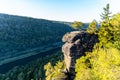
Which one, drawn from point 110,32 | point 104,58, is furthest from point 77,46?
point 104,58

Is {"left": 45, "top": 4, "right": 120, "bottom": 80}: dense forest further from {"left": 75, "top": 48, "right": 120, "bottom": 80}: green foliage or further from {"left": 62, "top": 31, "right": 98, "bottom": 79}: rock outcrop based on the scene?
{"left": 62, "top": 31, "right": 98, "bottom": 79}: rock outcrop

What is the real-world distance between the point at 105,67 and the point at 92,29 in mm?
45147

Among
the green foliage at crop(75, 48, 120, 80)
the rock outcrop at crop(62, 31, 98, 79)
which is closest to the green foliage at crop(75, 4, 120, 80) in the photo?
the green foliage at crop(75, 48, 120, 80)

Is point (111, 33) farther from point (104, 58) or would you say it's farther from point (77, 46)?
point (104, 58)

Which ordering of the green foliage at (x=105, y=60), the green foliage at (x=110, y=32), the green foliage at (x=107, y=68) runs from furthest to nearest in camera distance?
the green foliage at (x=110, y=32) → the green foliage at (x=105, y=60) → the green foliage at (x=107, y=68)

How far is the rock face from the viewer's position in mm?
86500

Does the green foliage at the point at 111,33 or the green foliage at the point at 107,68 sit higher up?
the green foliage at the point at 111,33

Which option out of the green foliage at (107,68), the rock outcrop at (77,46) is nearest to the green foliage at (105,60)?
the green foliage at (107,68)

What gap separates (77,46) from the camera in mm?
87625

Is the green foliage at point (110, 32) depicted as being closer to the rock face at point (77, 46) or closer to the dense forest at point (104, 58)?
the dense forest at point (104, 58)

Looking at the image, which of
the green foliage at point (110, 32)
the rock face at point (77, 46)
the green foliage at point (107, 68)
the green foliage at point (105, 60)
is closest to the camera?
the green foliage at point (107, 68)

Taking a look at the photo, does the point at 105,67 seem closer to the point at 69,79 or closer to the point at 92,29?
the point at 69,79

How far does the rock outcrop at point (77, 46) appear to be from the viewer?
3406 inches

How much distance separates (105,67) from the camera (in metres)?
50.1
